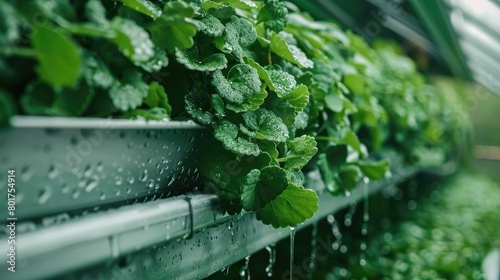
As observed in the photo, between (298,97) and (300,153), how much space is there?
0.44ft

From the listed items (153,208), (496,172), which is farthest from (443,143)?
(496,172)

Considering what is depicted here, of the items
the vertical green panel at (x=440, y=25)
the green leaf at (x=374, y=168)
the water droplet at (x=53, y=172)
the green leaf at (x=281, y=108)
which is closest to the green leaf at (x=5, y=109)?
the water droplet at (x=53, y=172)

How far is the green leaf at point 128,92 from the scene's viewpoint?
0.74 m

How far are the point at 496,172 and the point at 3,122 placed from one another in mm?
14014

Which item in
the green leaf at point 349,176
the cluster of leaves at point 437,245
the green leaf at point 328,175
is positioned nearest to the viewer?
the green leaf at point 328,175

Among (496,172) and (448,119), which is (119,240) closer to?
(448,119)

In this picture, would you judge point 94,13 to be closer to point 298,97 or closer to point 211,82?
point 211,82

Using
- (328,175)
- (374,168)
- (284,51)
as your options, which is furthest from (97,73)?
(374,168)

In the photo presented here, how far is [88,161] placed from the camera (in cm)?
73

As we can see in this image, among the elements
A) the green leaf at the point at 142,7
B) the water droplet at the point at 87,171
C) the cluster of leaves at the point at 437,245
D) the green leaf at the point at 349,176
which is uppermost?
the green leaf at the point at 142,7

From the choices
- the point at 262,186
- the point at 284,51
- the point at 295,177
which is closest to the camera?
the point at 262,186

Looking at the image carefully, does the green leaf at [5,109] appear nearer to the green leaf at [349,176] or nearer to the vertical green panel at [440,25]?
the green leaf at [349,176]

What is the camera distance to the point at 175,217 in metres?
0.80

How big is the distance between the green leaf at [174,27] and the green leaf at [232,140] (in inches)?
8.3
